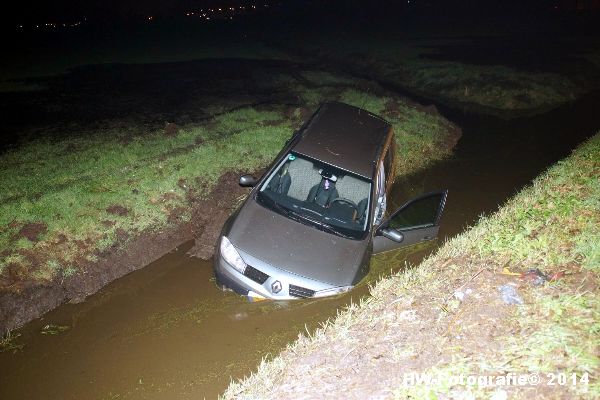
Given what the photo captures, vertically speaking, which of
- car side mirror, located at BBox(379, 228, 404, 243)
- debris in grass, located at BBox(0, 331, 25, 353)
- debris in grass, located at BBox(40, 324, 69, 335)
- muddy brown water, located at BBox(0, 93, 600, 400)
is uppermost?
car side mirror, located at BBox(379, 228, 404, 243)

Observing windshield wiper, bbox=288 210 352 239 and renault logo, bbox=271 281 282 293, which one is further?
windshield wiper, bbox=288 210 352 239

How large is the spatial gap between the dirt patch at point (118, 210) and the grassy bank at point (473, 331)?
4.16 m

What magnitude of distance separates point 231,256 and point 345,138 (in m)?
2.87

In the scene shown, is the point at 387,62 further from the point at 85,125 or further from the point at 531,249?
the point at 531,249

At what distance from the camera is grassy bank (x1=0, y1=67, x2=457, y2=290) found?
20.2 ft

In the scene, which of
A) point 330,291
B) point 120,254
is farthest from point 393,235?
point 120,254

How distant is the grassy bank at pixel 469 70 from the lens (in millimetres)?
16953

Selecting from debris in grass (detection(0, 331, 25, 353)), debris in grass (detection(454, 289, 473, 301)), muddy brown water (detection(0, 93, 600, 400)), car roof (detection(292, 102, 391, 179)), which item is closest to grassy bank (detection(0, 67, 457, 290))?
debris in grass (detection(0, 331, 25, 353))

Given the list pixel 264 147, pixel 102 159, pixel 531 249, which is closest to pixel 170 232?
pixel 102 159

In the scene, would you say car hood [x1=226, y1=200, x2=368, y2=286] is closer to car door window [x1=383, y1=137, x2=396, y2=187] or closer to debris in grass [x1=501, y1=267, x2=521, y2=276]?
debris in grass [x1=501, y1=267, x2=521, y2=276]

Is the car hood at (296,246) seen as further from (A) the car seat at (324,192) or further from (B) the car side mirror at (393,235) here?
(A) the car seat at (324,192)

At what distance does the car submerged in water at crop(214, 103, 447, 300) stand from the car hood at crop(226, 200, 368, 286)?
0.04 feet

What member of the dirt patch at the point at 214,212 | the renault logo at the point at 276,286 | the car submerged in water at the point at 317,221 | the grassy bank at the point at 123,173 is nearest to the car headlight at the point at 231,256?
the car submerged in water at the point at 317,221

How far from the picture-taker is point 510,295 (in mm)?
4285
